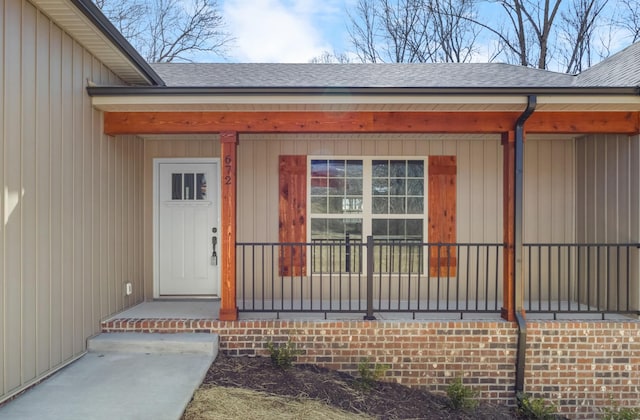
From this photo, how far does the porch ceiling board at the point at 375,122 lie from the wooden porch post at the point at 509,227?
231 mm

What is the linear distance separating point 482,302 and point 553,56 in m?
13.3

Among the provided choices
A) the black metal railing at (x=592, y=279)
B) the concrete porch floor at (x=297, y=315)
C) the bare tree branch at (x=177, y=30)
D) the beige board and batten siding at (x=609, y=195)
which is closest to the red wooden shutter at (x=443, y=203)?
the black metal railing at (x=592, y=279)

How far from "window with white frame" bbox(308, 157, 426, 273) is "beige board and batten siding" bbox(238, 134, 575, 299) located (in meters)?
0.18

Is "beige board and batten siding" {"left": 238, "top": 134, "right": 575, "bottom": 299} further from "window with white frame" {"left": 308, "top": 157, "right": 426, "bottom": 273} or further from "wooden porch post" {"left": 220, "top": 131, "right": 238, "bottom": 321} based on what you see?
"wooden porch post" {"left": 220, "top": 131, "right": 238, "bottom": 321}

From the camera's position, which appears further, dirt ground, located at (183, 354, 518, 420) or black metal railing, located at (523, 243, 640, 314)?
black metal railing, located at (523, 243, 640, 314)

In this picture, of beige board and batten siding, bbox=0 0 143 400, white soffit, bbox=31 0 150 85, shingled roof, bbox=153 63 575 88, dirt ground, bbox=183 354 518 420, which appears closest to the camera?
beige board and batten siding, bbox=0 0 143 400

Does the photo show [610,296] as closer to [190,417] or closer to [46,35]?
[190,417]

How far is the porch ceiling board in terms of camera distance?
4457 mm

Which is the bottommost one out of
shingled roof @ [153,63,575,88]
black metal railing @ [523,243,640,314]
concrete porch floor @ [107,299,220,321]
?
concrete porch floor @ [107,299,220,321]

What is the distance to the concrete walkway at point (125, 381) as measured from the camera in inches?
122

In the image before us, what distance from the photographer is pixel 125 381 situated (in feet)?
11.9

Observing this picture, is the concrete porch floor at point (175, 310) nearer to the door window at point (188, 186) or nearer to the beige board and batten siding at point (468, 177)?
the beige board and batten siding at point (468, 177)

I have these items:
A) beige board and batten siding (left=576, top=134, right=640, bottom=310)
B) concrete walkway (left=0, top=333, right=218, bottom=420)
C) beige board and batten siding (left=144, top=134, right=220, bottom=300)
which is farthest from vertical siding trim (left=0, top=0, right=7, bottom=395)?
beige board and batten siding (left=576, top=134, right=640, bottom=310)

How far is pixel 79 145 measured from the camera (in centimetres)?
413
